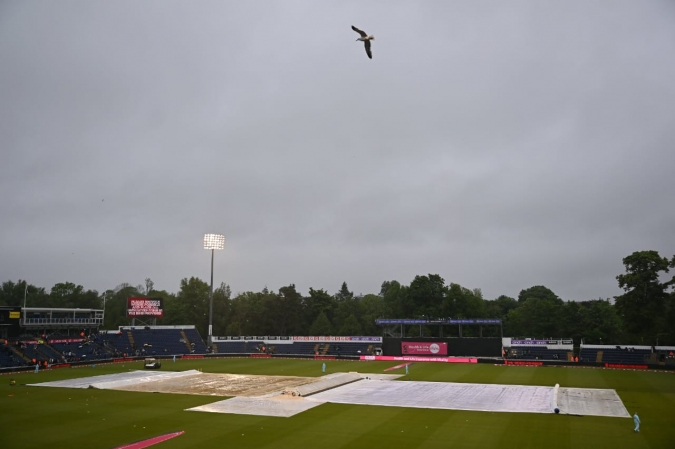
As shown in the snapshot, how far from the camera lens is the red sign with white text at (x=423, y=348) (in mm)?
70375

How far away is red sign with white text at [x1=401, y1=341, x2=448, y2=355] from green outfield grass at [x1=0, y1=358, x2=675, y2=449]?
3354cm

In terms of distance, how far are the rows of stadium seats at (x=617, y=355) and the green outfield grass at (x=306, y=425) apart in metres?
25.6

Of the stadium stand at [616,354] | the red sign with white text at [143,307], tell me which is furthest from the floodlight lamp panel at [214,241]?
the stadium stand at [616,354]

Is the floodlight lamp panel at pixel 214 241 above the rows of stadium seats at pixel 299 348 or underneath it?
above

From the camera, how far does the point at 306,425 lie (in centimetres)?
2594

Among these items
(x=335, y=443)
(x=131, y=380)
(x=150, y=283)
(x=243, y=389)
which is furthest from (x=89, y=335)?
(x=150, y=283)

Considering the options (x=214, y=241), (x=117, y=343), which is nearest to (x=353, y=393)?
(x=214, y=241)

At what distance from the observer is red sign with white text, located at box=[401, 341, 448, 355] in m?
70.4

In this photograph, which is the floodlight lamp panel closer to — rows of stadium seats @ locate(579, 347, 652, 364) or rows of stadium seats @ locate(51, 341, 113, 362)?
rows of stadium seats @ locate(51, 341, 113, 362)

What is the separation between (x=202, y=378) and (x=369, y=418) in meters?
23.9

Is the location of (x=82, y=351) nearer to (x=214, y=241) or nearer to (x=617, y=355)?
(x=214, y=241)

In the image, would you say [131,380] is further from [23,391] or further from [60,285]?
[60,285]

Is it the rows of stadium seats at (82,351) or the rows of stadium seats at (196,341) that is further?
the rows of stadium seats at (196,341)

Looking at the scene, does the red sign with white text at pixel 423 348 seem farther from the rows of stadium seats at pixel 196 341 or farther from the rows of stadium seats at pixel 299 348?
the rows of stadium seats at pixel 196 341
